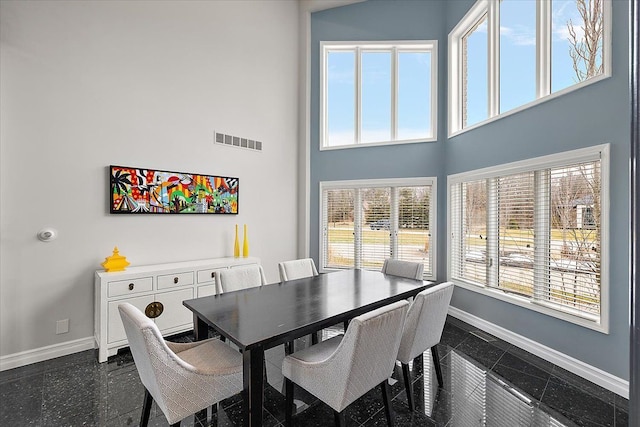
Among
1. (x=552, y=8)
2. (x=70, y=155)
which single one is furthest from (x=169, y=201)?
(x=552, y=8)

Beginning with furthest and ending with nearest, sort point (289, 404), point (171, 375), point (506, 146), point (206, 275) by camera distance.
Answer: point (206, 275)
point (506, 146)
point (289, 404)
point (171, 375)

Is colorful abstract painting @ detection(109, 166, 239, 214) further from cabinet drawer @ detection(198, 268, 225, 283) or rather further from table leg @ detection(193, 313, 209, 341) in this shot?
table leg @ detection(193, 313, 209, 341)

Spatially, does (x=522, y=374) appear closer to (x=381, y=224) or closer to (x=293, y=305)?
(x=293, y=305)

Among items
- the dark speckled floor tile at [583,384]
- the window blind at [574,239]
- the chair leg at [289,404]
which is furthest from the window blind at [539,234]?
the chair leg at [289,404]

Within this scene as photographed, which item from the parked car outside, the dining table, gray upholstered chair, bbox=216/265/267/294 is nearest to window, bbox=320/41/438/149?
the parked car outside

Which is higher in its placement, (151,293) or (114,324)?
(151,293)

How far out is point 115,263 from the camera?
125 inches

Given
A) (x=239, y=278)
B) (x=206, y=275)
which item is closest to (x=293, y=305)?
(x=239, y=278)

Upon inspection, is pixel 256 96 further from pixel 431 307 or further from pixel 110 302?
pixel 431 307

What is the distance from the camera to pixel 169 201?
3.70 m

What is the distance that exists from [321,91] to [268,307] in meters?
3.92

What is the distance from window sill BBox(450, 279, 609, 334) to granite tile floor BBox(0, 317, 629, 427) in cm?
47

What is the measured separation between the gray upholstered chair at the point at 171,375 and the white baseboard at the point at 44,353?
1.77m

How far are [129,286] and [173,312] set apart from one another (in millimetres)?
538
